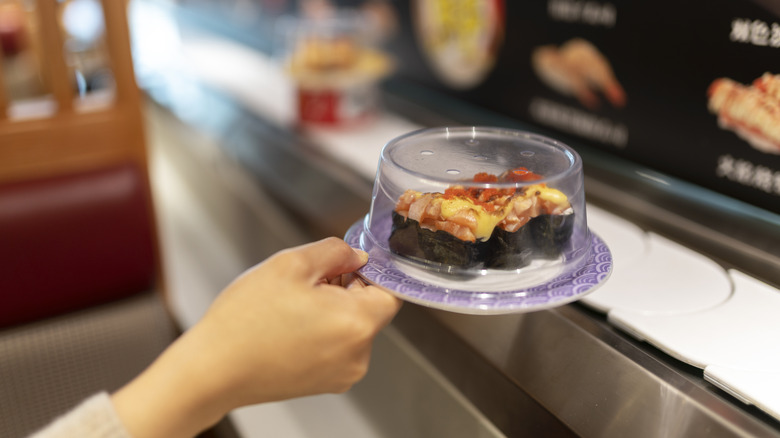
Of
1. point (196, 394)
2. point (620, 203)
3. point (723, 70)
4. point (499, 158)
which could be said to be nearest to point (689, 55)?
point (723, 70)

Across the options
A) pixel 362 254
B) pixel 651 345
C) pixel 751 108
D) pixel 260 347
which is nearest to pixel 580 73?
pixel 751 108

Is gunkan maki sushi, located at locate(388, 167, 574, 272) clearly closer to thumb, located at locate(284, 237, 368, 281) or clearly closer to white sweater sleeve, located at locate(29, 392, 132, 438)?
thumb, located at locate(284, 237, 368, 281)

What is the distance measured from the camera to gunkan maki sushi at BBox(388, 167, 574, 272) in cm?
80

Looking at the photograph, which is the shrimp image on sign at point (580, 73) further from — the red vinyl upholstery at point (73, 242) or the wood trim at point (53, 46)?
the wood trim at point (53, 46)

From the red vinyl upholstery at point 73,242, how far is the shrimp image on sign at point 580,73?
3.49 ft

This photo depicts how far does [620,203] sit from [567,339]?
0.49 meters

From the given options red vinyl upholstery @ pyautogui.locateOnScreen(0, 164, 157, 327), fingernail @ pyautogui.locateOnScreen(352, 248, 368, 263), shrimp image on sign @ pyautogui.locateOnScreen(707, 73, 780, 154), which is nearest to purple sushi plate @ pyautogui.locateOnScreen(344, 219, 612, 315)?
fingernail @ pyautogui.locateOnScreen(352, 248, 368, 263)

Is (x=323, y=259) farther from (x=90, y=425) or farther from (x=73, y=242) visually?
(x=73, y=242)

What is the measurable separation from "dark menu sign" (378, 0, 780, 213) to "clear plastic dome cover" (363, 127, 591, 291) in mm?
421

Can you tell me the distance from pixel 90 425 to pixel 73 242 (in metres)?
0.89

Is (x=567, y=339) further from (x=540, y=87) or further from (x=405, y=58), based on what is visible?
(x=405, y=58)

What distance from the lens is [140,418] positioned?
70 centimetres

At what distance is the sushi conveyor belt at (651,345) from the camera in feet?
2.57

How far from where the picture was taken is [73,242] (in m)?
1.47
